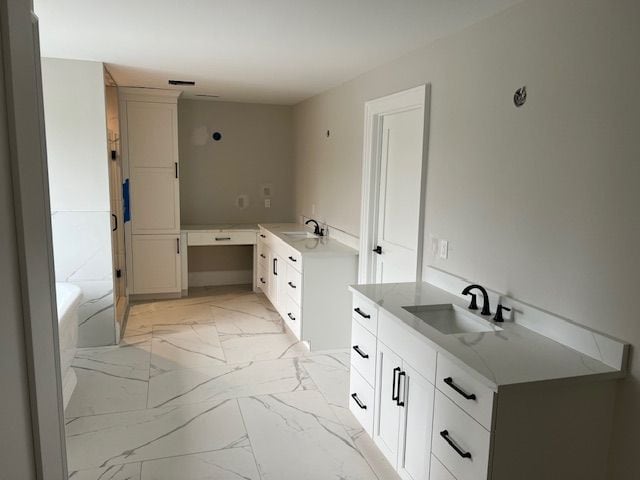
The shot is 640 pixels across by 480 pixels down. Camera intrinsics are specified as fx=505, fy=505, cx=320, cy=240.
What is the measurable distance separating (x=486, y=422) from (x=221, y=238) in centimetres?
437

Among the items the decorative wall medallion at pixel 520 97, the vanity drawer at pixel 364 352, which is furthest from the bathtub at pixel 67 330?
the decorative wall medallion at pixel 520 97

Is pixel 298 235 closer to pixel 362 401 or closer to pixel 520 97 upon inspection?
pixel 362 401

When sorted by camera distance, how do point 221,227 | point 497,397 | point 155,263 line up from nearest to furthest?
point 497,397, point 155,263, point 221,227

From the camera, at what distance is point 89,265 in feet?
13.5

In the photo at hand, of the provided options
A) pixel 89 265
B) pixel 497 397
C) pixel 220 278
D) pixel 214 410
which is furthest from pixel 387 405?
pixel 220 278

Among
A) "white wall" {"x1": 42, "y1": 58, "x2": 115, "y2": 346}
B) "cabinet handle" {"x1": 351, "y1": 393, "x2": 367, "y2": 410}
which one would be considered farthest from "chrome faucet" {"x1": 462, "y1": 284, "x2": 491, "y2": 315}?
"white wall" {"x1": 42, "y1": 58, "x2": 115, "y2": 346}

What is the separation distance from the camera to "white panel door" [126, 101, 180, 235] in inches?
207

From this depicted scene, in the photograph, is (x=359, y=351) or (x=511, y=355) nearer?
(x=511, y=355)

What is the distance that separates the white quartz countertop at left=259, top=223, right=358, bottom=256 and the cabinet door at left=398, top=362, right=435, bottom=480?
5.90 feet

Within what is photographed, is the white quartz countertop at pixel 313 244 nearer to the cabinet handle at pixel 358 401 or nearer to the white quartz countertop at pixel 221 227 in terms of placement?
the white quartz countertop at pixel 221 227

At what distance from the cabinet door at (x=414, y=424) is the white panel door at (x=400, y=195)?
107 centimetres

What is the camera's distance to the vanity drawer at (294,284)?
13.4 ft

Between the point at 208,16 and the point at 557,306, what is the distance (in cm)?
218

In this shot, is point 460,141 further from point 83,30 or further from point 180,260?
point 180,260
